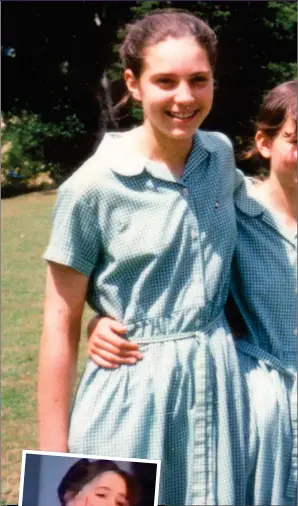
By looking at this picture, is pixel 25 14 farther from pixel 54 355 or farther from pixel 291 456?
pixel 291 456

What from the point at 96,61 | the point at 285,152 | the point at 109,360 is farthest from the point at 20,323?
the point at 285,152

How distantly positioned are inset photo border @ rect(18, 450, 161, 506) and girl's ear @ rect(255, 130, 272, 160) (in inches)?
26.7

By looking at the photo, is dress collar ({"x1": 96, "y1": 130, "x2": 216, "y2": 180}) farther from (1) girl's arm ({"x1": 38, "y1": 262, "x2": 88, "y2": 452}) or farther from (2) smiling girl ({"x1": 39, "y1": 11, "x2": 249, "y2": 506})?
(1) girl's arm ({"x1": 38, "y1": 262, "x2": 88, "y2": 452})

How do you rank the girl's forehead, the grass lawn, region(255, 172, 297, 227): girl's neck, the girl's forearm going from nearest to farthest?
the girl's forehead → the girl's forearm → region(255, 172, 297, 227): girl's neck → the grass lawn

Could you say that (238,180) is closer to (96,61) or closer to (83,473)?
(96,61)

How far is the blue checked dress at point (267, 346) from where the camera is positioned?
1401mm

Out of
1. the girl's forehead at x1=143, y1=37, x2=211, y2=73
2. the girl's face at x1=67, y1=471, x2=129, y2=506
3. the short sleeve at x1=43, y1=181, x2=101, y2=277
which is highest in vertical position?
the girl's forehead at x1=143, y1=37, x2=211, y2=73

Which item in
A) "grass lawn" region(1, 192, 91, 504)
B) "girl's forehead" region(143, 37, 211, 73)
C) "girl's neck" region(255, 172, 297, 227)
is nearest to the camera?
"girl's forehead" region(143, 37, 211, 73)

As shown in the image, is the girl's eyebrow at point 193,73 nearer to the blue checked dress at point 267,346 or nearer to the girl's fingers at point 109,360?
the blue checked dress at point 267,346

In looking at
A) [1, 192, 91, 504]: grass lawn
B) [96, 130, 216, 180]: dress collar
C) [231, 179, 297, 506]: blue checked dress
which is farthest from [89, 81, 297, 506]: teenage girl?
[1, 192, 91, 504]: grass lawn

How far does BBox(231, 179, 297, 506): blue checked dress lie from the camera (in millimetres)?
1401

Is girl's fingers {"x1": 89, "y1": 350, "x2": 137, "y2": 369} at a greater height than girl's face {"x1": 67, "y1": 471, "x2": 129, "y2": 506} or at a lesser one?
greater

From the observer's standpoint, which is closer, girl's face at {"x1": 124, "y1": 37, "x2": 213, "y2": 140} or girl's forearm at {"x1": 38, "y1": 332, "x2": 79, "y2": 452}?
girl's face at {"x1": 124, "y1": 37, "x2": 213, "y2": 140}

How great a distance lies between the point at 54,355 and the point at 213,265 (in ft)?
1.16
